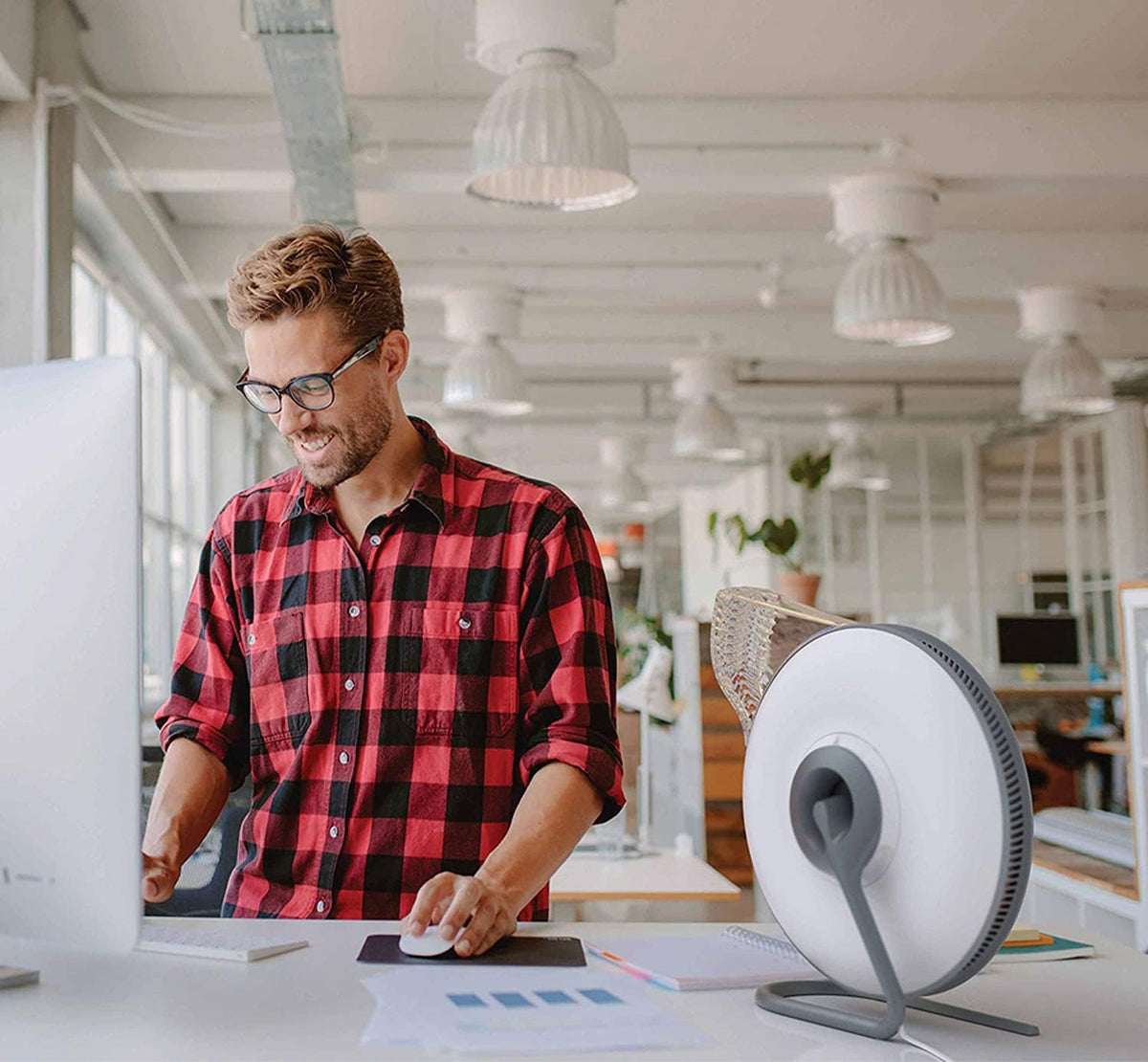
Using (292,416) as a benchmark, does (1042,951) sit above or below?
below

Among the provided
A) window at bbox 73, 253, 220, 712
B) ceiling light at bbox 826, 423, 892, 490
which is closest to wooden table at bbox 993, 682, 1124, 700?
ceiling light at bbox 826, 423, 892, 490

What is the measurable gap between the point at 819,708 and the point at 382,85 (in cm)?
506

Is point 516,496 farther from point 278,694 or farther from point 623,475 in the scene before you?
point 623,475

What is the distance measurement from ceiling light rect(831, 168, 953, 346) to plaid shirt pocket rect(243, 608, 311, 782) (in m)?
3.48

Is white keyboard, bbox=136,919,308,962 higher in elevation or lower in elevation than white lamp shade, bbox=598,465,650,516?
lower

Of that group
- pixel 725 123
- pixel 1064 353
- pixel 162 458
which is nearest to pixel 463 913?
pixel 725 123

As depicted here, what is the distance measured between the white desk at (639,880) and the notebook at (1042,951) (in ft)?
Answer: 6.53

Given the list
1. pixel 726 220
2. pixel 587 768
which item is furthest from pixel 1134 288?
pixel 587 768

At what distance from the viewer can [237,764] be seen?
6.12ft

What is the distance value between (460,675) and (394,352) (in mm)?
429

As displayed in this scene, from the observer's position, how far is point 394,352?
1836mm

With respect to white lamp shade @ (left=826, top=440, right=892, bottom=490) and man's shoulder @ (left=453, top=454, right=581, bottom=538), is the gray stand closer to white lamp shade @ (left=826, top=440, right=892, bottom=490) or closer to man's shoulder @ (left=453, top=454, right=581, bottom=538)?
man's shoulder @ (left=453, top=454, right=581, bottom=538)

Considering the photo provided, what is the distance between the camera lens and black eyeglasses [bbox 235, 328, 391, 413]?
1.70 meters

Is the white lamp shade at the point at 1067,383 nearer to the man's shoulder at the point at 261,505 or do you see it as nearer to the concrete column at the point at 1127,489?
the concrete column at the point at 1127,489
